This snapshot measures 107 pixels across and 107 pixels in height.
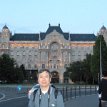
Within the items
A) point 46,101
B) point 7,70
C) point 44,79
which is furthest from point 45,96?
point 7,70

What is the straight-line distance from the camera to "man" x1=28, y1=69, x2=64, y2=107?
6141 millimetres

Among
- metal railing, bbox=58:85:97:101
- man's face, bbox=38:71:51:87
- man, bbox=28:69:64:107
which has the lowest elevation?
metal railing, bbox=58:85:97:101

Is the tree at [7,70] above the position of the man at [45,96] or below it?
above

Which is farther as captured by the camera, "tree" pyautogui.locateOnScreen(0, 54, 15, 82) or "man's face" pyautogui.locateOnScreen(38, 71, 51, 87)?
"tree" pyautogui.locateOnScreen(0, 54, 15, 82)

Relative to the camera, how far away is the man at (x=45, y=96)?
6.14 m

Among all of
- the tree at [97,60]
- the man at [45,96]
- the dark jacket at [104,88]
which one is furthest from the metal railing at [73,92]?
the tree at [97,60]

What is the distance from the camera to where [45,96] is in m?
6.17

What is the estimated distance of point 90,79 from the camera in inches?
5285

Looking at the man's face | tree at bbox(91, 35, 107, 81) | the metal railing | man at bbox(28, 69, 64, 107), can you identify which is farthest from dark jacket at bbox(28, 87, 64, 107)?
tree at bbox(91, 35, 107, 81)

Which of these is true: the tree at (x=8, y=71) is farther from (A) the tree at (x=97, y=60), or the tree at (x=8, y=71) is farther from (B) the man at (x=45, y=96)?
(B) the man at (x=45, y=96)

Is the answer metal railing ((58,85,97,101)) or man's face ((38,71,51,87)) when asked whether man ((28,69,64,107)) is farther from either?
metal railing ((58,85,97,101))

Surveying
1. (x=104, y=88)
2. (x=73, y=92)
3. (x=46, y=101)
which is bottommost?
(x=73, y=92)

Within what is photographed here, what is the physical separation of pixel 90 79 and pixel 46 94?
12871cm

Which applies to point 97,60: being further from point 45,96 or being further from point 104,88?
point 45,96
